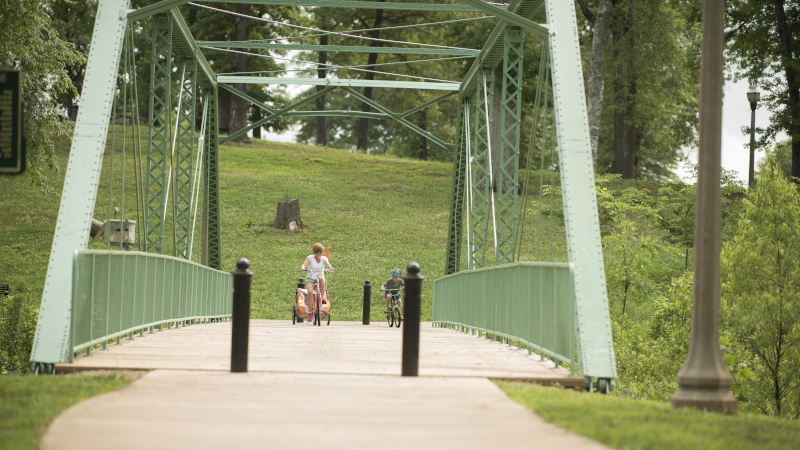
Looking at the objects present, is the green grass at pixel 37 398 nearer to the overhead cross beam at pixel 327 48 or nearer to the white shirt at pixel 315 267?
the white shirt at pixel 315 267

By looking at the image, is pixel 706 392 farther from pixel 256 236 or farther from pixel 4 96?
pixel 256 236

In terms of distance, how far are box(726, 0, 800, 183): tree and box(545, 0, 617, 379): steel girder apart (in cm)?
2260

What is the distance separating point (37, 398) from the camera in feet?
17.7

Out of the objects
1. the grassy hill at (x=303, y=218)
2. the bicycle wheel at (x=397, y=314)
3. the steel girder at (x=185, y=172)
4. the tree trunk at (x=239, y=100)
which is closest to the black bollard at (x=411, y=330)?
the steel girder at (x=185, y=172)

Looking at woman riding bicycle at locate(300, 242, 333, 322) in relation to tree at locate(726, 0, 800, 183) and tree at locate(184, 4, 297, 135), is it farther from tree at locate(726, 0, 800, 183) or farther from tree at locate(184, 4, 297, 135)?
tree at locate(184, 4, 297, 135)

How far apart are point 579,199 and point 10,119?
4.90 meters

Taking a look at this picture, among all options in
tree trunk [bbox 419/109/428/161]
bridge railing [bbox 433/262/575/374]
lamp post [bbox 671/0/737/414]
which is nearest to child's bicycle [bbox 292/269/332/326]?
bridge railing [bbox 433/262/575/374]

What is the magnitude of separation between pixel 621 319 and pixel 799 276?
5600mm

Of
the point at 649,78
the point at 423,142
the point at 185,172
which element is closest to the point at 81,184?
the point at 185,172

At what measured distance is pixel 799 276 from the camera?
15.6 metres

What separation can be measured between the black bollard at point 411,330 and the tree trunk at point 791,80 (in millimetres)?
24657

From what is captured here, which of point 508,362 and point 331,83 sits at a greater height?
point 331,83

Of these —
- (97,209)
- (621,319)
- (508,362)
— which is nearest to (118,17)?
(508,362)

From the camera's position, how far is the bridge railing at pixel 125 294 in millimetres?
7582
